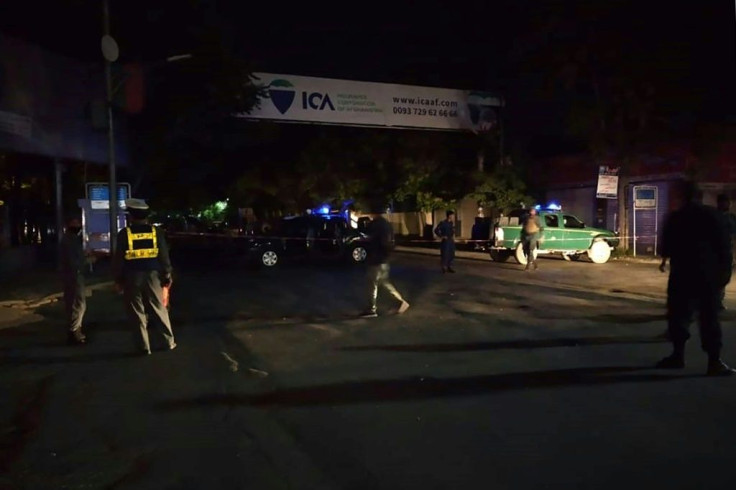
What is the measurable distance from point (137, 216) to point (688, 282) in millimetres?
6042

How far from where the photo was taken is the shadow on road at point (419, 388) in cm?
693

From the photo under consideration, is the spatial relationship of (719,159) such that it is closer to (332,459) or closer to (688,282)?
(688,282)

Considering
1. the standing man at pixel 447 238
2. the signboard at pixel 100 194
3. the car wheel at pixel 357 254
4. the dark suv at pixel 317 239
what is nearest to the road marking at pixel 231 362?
the standing man at pixel 447 238

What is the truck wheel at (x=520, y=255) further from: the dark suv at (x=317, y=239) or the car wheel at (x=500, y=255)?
the dark suv at (x=317, y=239)

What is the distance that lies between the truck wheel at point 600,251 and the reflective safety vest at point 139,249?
58.6 ft

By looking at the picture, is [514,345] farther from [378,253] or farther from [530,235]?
[530,235]

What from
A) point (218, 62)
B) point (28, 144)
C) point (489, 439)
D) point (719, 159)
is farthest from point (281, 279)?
point (719, 159)

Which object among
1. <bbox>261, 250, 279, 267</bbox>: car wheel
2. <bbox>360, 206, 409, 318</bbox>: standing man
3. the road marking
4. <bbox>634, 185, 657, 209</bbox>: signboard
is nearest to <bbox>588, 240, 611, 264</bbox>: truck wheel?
<bbox>634, 185, 657, 209</bbox>: signboard

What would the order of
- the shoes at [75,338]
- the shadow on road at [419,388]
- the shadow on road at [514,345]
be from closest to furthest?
1. the shadow on road at [419,388]
2. the shadow on road at [514,345]
3. the shoes at [75,338]

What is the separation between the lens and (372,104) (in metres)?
31.1

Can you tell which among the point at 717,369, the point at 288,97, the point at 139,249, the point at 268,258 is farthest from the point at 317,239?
the point at 717,369

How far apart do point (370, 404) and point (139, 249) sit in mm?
3610

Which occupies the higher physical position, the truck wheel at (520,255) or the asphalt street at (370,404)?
the truck wheel at (520,255)

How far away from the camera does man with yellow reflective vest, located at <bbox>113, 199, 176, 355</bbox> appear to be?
880 centimetres
